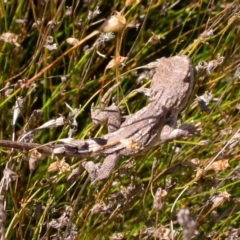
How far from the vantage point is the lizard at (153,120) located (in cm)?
207

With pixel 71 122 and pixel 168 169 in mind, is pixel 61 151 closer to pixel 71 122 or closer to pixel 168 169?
pixel 71 122

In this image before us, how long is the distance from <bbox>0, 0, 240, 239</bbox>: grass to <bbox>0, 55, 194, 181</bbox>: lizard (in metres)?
0.07

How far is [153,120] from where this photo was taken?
2.17 m

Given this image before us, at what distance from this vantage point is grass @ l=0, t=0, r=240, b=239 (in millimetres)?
2029

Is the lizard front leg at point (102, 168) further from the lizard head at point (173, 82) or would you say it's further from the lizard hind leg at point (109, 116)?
the lizard head at point (173, 82)

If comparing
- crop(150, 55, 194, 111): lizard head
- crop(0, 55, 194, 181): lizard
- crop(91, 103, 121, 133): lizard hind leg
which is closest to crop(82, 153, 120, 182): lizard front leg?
crop(0, 55, 194, 181): lizard

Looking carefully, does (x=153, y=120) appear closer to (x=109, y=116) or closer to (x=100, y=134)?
(x=109, y=116)

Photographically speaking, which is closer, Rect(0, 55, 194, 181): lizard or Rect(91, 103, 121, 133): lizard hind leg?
Rect(0, 55, 194, 181): lizard

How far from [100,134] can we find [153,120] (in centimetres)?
36

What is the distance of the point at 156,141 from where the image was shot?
215cm

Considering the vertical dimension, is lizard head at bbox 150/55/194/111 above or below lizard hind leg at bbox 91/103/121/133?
above

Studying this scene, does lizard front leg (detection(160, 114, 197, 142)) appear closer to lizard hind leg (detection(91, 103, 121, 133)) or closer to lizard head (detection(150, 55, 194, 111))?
lizard head (detection(150, 55, 194, 111))

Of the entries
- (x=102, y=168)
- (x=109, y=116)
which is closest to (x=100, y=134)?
(x=109, y=116)

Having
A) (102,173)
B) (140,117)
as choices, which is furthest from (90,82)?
(102,173)
